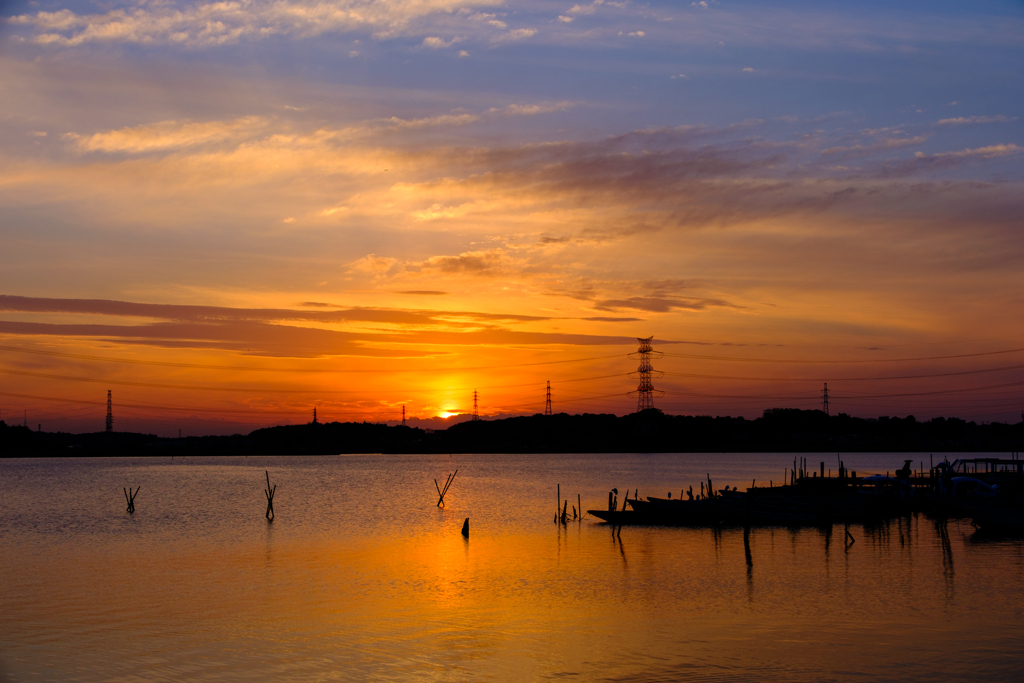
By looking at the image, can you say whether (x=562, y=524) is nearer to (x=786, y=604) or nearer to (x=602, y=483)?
(x=786, y=604)

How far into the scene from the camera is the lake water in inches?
897

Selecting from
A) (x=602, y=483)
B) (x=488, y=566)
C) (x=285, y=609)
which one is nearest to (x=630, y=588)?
(x=488, y=566)

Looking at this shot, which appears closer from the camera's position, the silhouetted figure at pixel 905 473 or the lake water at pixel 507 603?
the lake water at pixel 507 603

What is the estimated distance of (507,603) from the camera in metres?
30.9

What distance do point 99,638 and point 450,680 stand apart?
12.4 metres

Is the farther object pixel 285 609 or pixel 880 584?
pixel 880 584

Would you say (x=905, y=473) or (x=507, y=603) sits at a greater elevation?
(x=905, y=473)

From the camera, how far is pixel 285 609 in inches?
1176

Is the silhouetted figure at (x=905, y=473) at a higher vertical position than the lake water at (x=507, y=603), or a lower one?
higher

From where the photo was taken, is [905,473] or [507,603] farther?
[905,473]

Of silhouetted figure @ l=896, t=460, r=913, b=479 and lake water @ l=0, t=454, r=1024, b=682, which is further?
silhouetted figure @ l=896, t=460, r=913, b=479

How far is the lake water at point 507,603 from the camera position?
2278cm

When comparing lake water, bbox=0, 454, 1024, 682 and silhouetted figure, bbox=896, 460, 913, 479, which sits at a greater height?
silhouetted figure, bbox=896, 460, 913, 479

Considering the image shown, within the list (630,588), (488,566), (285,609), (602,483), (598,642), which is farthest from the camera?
(602,483)
